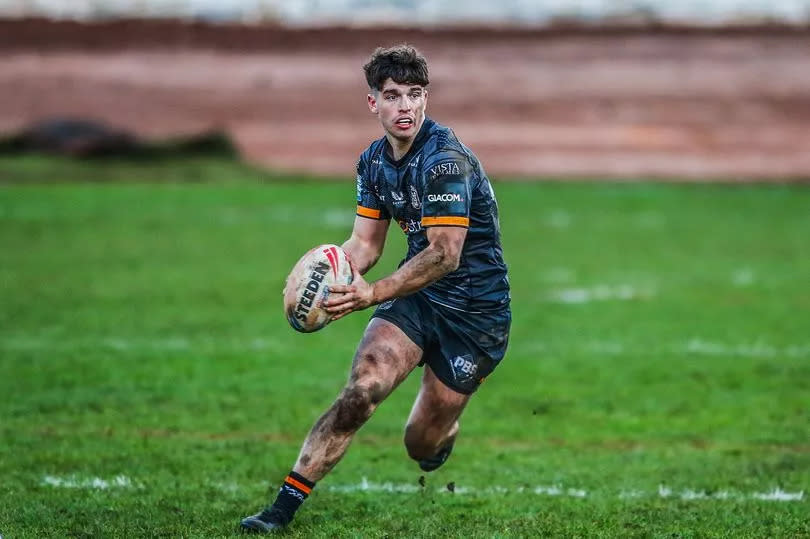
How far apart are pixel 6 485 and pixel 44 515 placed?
0.80 metres

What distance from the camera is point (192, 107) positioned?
39.5 m

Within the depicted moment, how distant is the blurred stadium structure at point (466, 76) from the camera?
3719 centimetres

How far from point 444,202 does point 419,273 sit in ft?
1.24

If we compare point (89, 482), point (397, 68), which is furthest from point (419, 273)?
point (89, 482)

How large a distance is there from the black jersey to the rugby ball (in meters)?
0.50

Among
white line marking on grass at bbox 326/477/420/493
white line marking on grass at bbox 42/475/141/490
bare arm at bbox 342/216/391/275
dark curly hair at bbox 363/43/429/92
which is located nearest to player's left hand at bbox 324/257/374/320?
bare arm at bbox 342/216/391/275

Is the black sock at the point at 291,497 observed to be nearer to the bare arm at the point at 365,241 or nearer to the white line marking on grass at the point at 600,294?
the bare arm at the point at 365,241

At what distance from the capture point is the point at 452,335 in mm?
7594

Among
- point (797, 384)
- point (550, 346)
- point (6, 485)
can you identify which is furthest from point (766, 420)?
point (6, 485)

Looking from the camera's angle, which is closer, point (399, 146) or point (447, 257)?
point (447, 257)

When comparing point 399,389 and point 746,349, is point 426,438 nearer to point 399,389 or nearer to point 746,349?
point 399,389

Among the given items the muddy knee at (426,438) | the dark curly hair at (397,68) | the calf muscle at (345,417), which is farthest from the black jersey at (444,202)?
the muddy knee at (426,438)

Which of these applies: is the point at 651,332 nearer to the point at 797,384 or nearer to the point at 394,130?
the point at 797,384

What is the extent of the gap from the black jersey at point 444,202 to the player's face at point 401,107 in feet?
0.52
